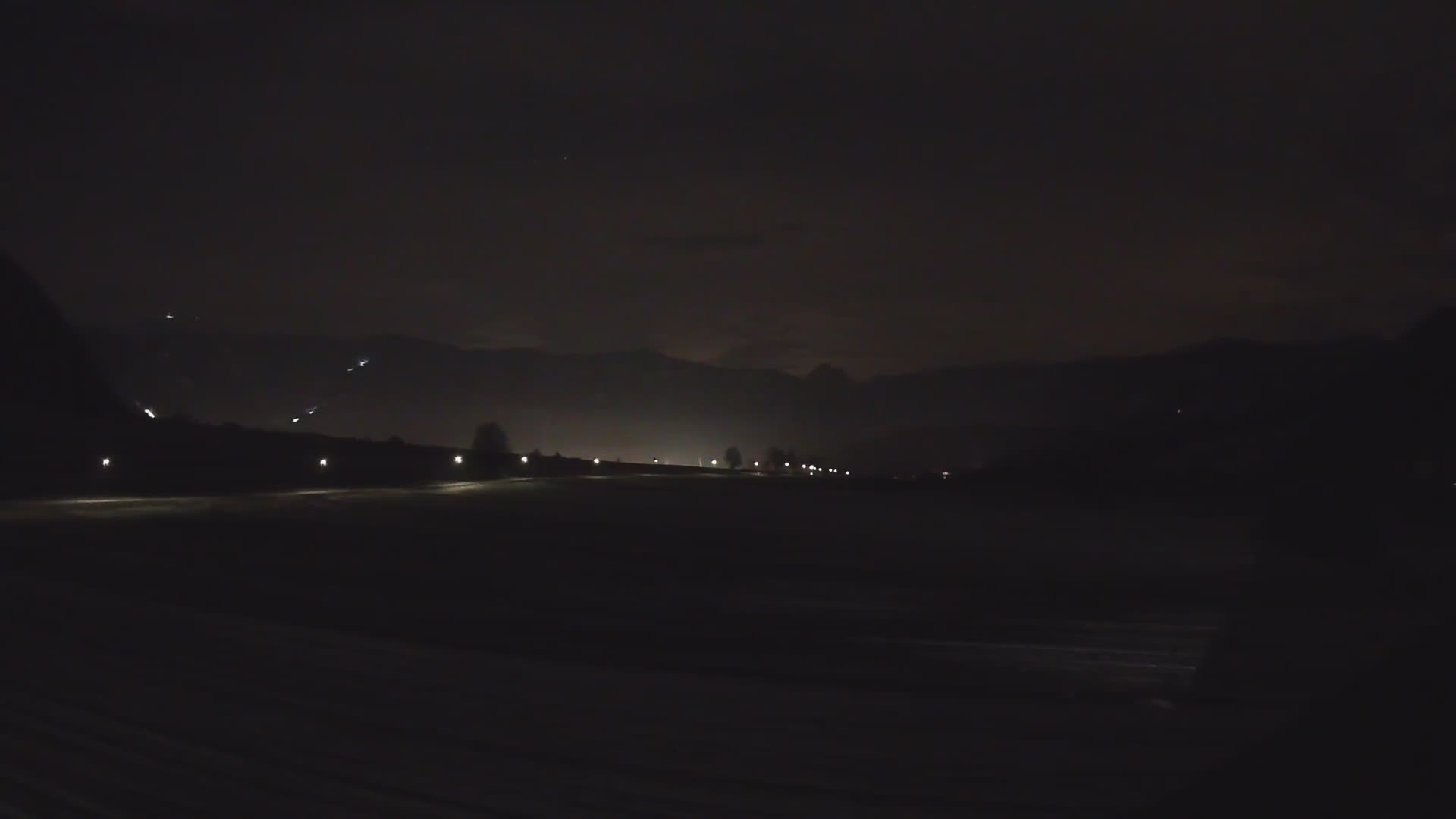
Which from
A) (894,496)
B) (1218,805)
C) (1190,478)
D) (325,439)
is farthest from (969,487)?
(1218,805)

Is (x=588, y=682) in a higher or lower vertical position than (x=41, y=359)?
lower

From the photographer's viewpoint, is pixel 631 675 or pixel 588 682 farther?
pixel 631 675

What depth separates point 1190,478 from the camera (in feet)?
121

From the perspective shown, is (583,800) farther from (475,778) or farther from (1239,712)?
(1239,712)

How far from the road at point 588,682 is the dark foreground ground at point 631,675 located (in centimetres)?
4

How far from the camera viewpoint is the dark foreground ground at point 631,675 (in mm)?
6414

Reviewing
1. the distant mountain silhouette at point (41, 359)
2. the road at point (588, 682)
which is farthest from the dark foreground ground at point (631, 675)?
the distant mountain silhouette at point (41, 359)

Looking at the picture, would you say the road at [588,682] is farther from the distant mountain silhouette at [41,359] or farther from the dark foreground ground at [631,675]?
the distant mountain silhouette at [41,359]

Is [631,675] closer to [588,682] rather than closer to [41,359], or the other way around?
[588,682]

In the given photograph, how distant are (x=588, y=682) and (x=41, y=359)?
244 feet

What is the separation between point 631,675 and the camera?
924 centimetres

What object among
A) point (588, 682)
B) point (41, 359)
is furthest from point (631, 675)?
point (41, 359)

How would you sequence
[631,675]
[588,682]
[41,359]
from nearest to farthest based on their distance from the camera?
[588,682], [631,675], [41,359]

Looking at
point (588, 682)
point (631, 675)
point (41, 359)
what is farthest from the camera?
point (41, 359)
